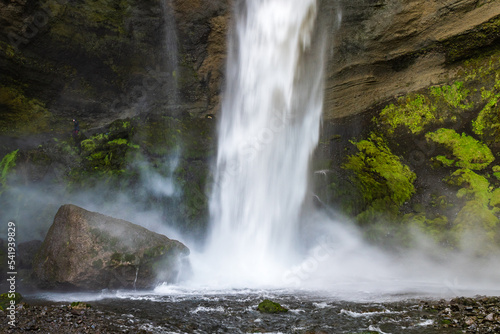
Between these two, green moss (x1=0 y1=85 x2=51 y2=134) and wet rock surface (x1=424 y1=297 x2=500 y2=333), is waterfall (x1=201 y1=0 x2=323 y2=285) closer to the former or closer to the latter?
wet rock surface (x1=424 y1=297 x2=500 y2=333)

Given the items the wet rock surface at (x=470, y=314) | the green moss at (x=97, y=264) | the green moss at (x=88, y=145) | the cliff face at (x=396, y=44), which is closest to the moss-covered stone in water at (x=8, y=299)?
the green moss at (x=97, y=264)

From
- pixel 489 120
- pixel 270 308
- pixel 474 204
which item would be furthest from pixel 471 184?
pixel 270 308

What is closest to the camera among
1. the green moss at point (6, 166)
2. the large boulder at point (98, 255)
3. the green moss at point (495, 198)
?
the large boulder at point (98, 255)

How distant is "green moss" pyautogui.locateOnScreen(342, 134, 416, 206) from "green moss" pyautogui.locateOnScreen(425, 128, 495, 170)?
1.96 m

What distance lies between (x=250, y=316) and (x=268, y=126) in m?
10.0

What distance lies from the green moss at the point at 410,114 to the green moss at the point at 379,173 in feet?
3.58

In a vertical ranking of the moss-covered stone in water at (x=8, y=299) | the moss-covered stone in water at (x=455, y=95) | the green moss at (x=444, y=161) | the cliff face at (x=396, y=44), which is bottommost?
the moss-covered stone in water at (x=8, y=299)

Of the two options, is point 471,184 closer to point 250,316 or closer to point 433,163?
point 433,163

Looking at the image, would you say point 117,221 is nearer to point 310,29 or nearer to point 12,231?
point 12,231

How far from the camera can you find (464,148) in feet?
52.9

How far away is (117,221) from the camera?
10367 mm

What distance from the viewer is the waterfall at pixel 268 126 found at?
1448cm

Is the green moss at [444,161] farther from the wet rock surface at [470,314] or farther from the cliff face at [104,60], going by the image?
the cliff face at [104,60]

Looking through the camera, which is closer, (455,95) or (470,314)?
(470,314)
